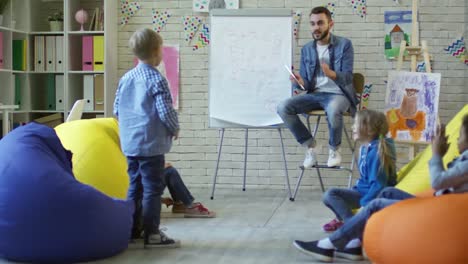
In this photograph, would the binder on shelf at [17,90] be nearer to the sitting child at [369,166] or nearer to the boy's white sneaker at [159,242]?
the boy's white sneaker at [159,242]

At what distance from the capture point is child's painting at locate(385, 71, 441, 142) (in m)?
5.35

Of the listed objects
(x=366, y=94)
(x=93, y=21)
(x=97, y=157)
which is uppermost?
(x=93, y=21)

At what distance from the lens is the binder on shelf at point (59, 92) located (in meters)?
6.17

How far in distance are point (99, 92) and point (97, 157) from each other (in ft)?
7.58

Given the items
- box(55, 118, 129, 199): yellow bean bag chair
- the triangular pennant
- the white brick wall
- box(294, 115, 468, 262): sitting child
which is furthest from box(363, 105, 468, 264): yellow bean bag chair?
the triangular pennant

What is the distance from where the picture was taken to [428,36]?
5887mm

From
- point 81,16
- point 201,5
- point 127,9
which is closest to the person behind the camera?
point 81,16

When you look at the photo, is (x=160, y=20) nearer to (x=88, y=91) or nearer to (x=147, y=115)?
(x=88, y=91)

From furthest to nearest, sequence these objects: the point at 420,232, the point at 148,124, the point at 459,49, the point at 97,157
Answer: the point at 459,49 < the point at 97,157 < the point at 148,124 < the point at 420,232

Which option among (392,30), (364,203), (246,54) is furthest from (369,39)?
(364,203)

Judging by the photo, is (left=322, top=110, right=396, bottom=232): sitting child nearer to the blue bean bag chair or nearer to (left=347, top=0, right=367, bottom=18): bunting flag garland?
the blue bean bag chair

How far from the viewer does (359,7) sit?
5.95 m

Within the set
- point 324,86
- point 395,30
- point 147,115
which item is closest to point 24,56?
point 324,86

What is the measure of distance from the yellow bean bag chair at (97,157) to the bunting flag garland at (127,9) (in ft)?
7.65
